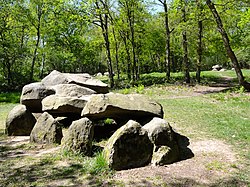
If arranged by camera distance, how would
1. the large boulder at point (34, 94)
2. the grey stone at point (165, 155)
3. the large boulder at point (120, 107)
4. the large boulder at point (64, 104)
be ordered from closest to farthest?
the grey stone at point (165, 155) < the large boulder at point (120, 107) < the large boulder at point (64, 104) < the large boulder at point (34, 94)

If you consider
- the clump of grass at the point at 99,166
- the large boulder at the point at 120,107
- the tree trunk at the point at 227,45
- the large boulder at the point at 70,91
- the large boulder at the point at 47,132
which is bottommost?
the clump of grass at the point at 99,166

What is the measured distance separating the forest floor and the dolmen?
0.35 m

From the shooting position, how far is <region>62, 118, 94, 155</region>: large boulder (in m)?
6.52

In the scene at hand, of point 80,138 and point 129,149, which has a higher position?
point 80,138

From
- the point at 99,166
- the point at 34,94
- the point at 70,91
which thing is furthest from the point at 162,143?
the point at 34,94

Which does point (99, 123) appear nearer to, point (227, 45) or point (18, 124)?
point (18, 124)

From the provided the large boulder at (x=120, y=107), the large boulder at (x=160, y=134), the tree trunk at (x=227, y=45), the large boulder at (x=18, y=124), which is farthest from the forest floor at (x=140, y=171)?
the tree trunk at (x=227, y=45)

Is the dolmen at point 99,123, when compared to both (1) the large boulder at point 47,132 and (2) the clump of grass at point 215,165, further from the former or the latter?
(2) the clump of grass at point 215,165

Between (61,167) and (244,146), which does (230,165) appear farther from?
(61,167)

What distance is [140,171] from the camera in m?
5.64

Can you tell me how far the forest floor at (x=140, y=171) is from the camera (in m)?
5.10

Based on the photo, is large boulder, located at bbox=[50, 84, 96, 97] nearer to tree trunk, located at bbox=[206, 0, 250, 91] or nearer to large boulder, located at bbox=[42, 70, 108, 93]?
large boulder, located at bbox=[42, 70, 108, 93]

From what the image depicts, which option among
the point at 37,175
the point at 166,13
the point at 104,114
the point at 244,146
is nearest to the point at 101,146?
the point at 104,114

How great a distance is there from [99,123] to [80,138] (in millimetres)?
2705
